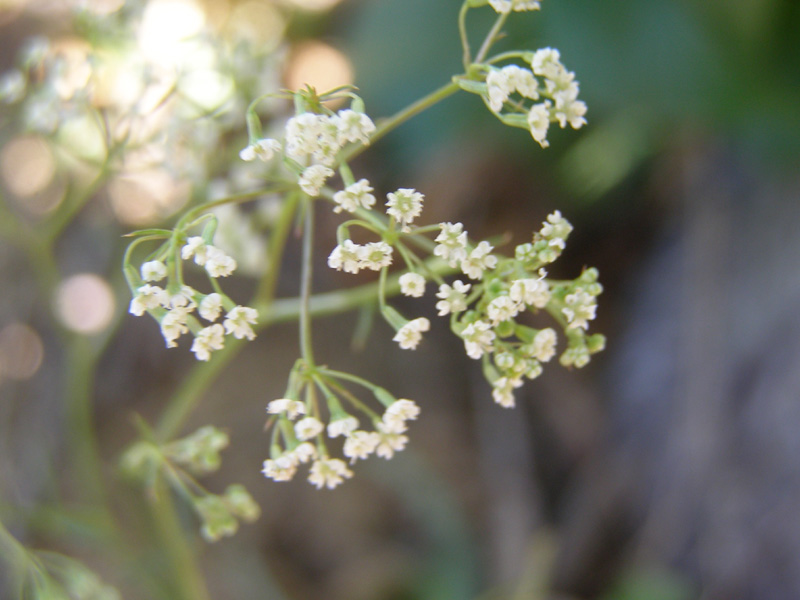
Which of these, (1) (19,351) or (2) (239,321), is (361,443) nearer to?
(2) (239,321)

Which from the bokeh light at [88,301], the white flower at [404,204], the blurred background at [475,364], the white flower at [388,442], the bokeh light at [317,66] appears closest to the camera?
the white flower at [404,204]

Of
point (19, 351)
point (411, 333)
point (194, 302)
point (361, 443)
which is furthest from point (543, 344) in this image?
point (19, 351)

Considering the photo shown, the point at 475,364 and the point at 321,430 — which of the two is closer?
the point at 321,430

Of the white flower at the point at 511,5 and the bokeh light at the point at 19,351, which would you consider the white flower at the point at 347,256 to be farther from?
the bokeh light at the point at 19,351

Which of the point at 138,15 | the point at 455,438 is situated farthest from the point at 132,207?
the point at 455,438

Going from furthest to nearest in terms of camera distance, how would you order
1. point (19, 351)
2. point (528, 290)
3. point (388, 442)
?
point (19, 351)
point (388, 442)
point (528, 290)

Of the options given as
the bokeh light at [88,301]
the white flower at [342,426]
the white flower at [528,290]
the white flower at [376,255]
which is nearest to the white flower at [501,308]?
the white flower at [528,290]
